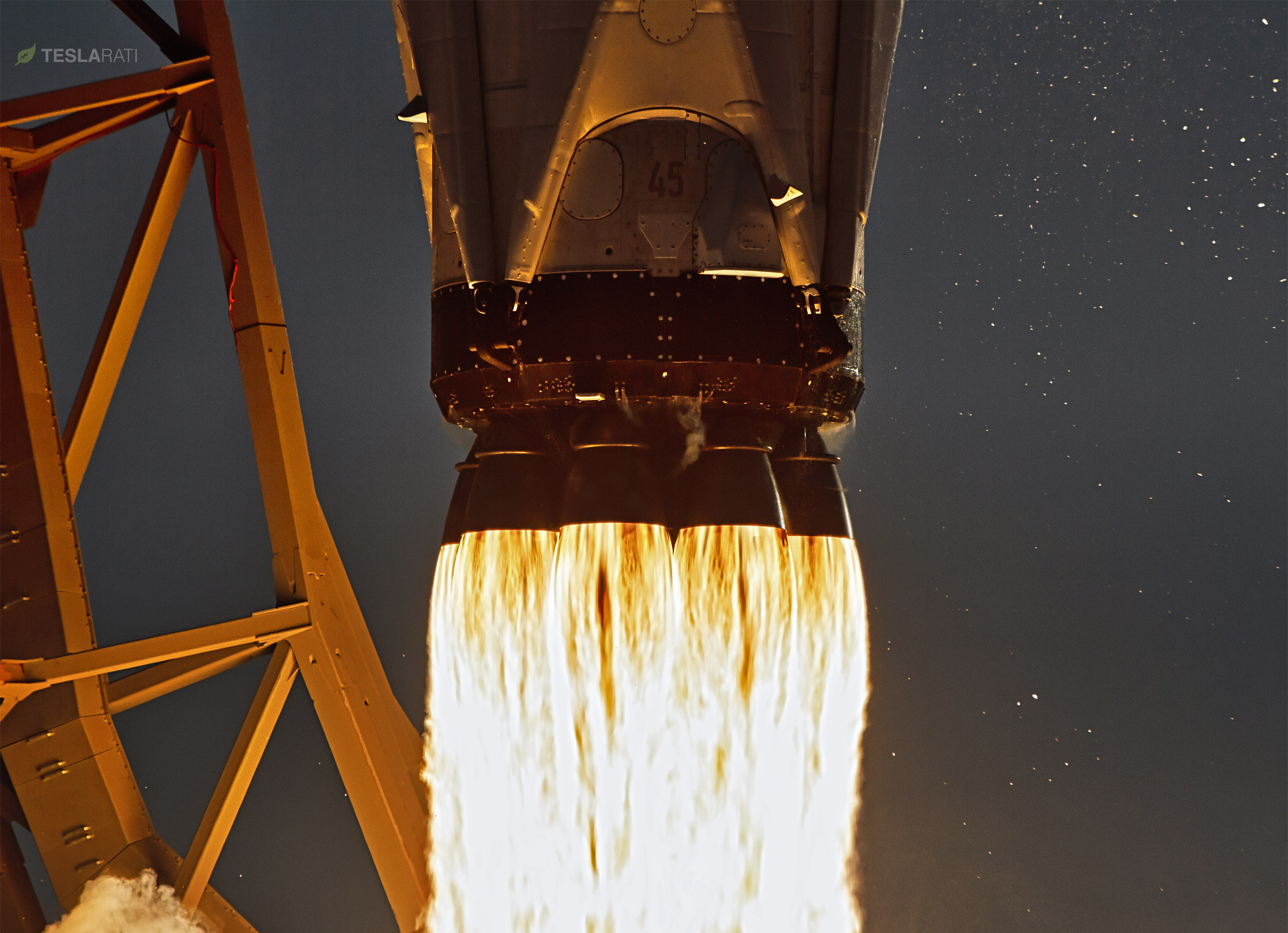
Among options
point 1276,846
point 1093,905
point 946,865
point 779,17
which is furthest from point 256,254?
point 1276,846

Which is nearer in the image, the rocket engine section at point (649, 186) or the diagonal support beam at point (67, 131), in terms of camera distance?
the rocket engine section at point (649, 186)

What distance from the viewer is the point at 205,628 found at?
5.53 m

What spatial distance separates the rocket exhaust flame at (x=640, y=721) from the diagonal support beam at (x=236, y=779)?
0.86 m

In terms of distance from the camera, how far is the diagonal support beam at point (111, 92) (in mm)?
5777

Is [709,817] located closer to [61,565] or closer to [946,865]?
[61,565]

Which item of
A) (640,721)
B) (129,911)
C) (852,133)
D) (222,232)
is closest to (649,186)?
(852,133)

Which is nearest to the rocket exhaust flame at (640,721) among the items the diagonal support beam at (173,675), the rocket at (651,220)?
the rocket at (651,220)

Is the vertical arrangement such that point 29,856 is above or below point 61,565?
below

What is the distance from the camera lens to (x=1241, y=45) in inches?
379

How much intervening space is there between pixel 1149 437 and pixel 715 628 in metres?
5.30

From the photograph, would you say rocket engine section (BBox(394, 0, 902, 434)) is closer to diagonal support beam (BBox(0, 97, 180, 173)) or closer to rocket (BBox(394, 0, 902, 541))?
rocket (BBox(394, 0, 902, 541))

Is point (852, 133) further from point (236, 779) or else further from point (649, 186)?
point (236, 779)

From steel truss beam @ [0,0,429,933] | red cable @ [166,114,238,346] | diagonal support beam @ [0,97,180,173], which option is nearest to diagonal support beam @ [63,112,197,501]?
steel truss beam @ [0,0,429,933]

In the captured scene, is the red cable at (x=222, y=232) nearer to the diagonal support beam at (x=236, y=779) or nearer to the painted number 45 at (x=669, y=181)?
the diagonal support beam at (x=236, y=779)
